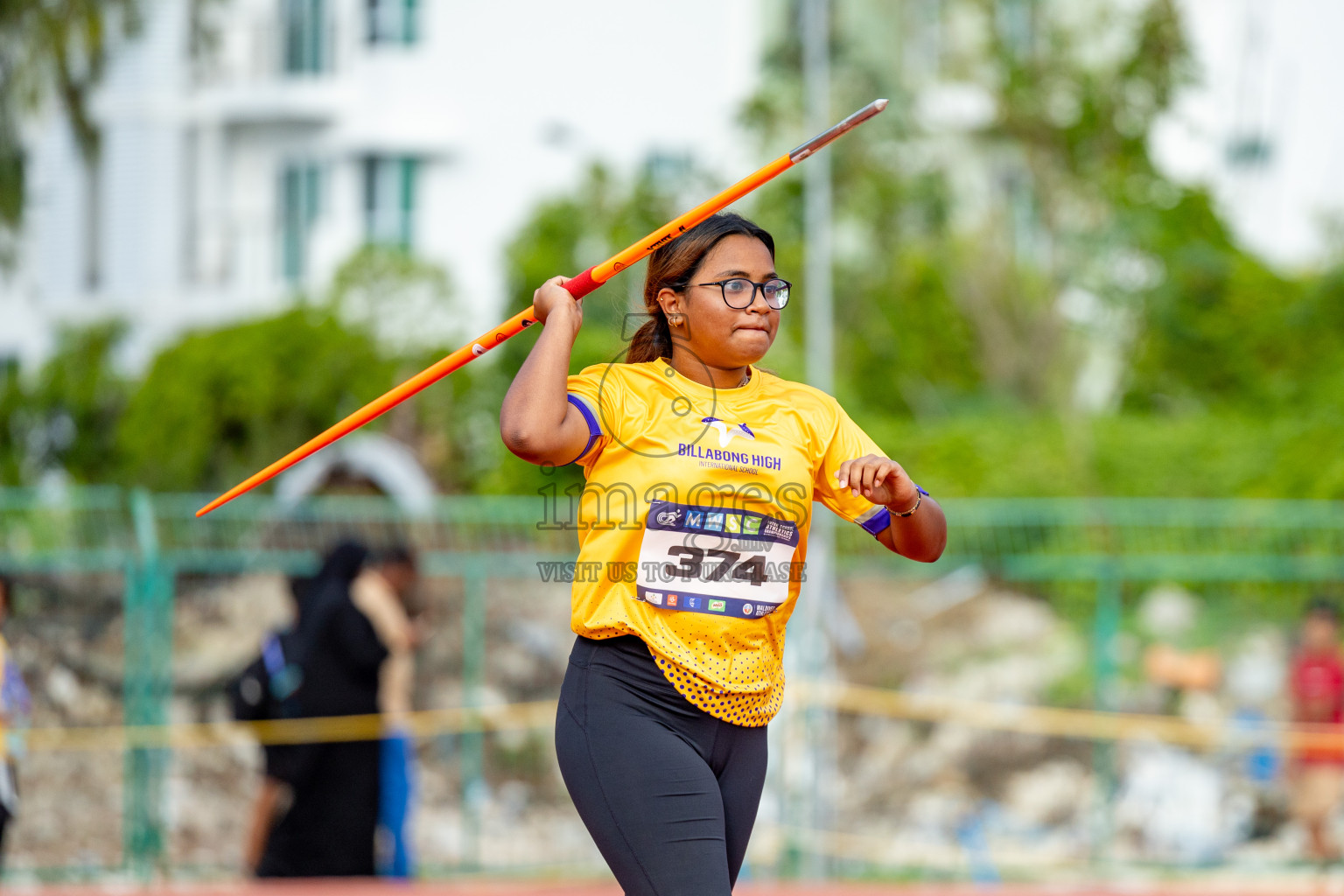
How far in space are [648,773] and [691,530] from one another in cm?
43

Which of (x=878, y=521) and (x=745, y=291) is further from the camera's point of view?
(x=878, y=521)

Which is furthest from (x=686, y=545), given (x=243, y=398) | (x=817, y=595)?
(x=243, y=398)

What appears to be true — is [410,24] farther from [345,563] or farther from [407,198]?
[345,563]

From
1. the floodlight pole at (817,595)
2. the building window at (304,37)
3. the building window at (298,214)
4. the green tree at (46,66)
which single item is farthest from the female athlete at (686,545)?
the building window at (304,37)

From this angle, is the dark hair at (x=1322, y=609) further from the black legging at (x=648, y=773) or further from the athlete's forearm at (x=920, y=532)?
the black legging at (x=648, y=773)

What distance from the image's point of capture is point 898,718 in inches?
431

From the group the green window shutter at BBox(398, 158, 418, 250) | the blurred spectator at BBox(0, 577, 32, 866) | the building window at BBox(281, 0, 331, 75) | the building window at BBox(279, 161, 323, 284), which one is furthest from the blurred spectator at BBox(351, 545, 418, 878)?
the building window at BBox(281, 0, 331, 75)

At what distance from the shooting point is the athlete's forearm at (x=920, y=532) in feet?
9.71

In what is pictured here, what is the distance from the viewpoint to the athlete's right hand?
A: 2832 millimetres

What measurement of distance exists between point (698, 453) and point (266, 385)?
14706 mm

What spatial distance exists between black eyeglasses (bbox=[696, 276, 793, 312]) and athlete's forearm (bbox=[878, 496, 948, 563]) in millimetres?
457

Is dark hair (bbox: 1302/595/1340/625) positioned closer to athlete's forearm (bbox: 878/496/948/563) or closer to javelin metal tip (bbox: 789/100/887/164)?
athlete's forearm (bbox: 878/496/948/563)

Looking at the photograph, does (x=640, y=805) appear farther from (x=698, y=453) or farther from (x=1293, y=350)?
(x=1293, y=350)

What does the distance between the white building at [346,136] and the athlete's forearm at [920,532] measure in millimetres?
19100
